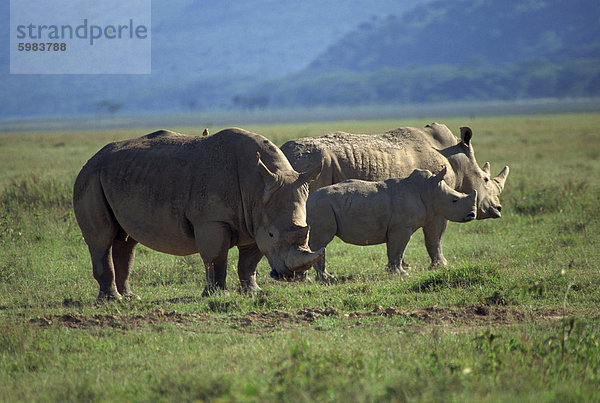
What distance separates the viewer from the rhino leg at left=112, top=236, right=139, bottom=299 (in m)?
9.68

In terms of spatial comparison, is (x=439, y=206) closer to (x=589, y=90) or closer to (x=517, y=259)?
(x=517, y=259)

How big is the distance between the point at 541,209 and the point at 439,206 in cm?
529

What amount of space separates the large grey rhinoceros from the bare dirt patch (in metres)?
0.66

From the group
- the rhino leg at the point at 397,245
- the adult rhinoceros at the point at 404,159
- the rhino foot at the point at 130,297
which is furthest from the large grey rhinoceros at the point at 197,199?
the adult rhinoceros at the point at 404,159

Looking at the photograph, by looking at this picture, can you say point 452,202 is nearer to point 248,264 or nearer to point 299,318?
point 248,264

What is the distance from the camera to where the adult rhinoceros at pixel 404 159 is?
1112cm

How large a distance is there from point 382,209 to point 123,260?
3.48 meters

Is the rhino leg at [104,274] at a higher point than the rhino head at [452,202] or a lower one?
lower

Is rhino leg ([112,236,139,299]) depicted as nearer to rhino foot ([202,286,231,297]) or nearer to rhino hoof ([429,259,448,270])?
rhino foot ([202,286,231,297])

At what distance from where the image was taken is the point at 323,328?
7.34 meters

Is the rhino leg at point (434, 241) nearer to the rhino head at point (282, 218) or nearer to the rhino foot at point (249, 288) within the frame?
the rhino foot at point (249, 288)

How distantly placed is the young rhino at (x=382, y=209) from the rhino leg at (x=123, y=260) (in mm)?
2374

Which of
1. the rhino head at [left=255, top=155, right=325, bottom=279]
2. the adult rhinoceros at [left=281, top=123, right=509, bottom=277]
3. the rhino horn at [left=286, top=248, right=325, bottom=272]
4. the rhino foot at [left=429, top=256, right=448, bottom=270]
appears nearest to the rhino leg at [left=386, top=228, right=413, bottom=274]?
the adult rhinoceros at [left=281, top=123, right=509, bottom=277]

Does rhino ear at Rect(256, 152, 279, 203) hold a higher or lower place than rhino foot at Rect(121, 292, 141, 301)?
higher
